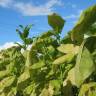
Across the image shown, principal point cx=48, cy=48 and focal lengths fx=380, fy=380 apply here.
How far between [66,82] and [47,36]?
2.44ft

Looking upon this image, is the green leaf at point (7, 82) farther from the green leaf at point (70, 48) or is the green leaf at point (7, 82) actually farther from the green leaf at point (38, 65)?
the green leaf at point (70, 48)

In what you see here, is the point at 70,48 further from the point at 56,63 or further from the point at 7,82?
the point at 7,82

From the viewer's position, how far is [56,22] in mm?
3859

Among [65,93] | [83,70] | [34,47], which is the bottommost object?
[65,93]

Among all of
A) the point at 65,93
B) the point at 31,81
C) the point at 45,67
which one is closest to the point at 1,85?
the point at 31,81

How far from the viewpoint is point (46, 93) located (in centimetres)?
368

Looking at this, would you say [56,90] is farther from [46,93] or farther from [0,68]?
[0,68]

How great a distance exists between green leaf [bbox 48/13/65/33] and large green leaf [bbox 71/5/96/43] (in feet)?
2.62

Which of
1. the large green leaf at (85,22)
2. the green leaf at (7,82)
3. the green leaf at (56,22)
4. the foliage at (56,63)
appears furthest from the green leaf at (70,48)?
the green leaf at (7,82)

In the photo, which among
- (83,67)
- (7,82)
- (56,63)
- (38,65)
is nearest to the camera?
(83,67)

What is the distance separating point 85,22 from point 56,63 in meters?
0.55

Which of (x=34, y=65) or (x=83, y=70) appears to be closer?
(x=83, y=70)

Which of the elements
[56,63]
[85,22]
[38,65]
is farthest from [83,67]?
[38,65]

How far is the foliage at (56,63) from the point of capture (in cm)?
286
